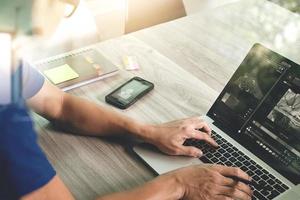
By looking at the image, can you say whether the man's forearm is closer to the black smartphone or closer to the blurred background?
the black smartphone

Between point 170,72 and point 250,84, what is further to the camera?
point 170,72

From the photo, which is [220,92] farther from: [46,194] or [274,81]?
[46,194]

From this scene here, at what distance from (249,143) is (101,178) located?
0.41m

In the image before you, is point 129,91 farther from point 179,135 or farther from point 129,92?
point 179,135

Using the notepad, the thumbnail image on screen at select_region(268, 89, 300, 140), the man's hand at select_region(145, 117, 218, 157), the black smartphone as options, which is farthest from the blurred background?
the thumbnail image on screen at select_region(268, 89, 300, 140)

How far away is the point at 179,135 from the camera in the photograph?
1195 millimetres

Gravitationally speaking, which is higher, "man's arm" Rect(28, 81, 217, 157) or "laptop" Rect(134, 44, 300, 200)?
"laptop" Rect(134, 44, 300, 200)

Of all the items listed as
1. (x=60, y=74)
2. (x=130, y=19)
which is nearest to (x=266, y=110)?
(x=60, y=74)

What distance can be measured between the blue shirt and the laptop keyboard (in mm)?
482

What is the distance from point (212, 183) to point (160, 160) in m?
0.16

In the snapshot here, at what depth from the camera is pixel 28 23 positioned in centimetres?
71

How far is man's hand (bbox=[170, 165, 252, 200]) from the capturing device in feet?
3.42

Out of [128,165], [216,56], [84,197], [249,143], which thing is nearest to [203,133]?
[249,143]

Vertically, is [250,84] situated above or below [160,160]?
above
